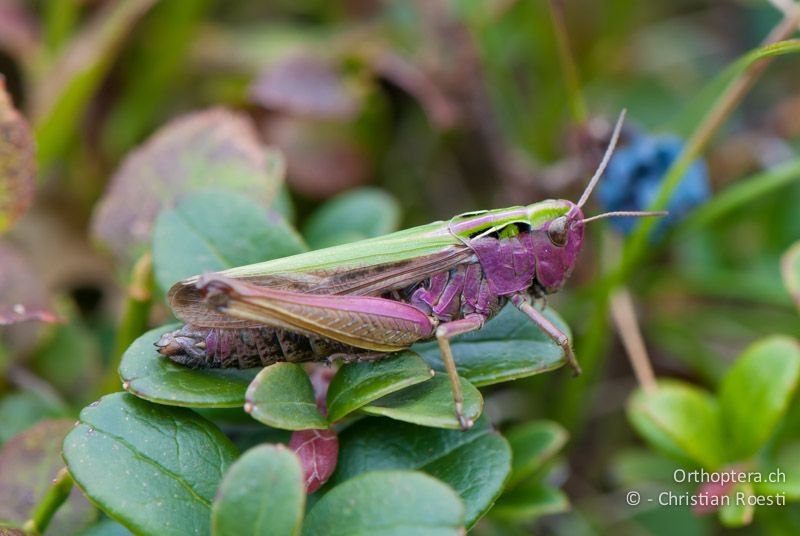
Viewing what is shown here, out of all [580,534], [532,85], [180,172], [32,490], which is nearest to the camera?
[32,490]

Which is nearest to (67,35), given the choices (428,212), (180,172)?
(180,172)

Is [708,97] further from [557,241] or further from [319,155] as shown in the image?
[319,155]

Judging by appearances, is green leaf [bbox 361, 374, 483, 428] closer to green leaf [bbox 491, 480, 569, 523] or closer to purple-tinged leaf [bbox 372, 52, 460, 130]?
green leaf [bbox 491, 480, 569, 523]

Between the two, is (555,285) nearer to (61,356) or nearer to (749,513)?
(749,513)

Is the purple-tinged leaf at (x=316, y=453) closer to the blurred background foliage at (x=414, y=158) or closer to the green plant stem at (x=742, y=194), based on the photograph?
the blurred background foliage at (x=414, y=158)

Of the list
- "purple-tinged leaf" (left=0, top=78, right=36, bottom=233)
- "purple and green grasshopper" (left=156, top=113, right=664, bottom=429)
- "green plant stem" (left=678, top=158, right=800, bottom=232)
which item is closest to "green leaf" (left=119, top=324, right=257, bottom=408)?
"purple and green grasshopper" (left=156, top=113, right=664, bottom=429)
